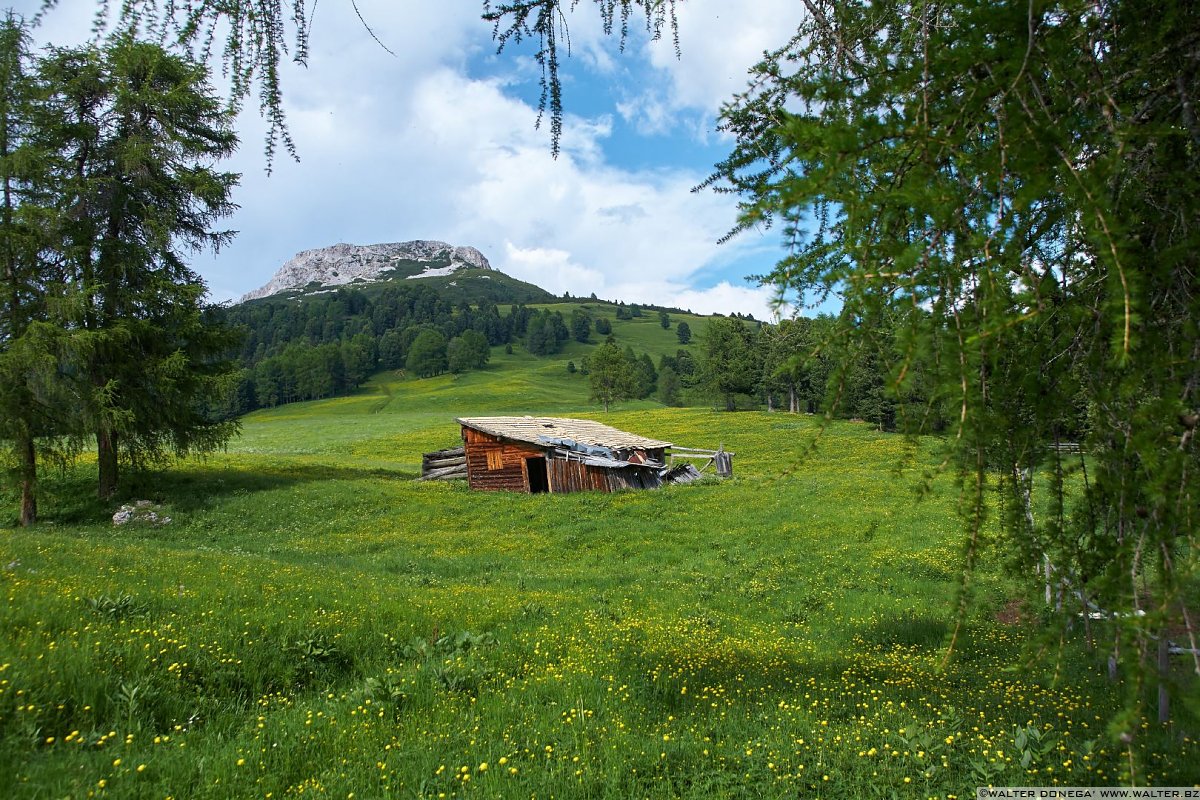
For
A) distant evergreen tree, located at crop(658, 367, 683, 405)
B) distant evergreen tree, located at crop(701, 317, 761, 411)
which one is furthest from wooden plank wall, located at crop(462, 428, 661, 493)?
distant evergreen tree, located at crop(658, 367, 683, 405)

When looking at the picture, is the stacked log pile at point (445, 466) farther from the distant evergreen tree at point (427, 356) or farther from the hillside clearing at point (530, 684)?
the distant evergreen tree at point (427, 356)

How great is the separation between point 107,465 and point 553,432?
1865 cm

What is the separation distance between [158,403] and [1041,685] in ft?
87.3

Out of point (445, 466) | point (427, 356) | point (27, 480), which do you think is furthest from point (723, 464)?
point (427, 356)

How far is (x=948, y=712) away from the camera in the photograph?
5516 millimetres

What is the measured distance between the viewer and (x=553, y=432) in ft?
107

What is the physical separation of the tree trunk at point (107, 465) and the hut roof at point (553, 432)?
47.7ft

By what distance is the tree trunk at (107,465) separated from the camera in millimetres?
21734

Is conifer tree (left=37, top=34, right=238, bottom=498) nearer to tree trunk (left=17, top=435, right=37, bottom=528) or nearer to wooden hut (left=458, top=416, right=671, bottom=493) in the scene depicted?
tree trunk (left=17, top=435, right=37, bottom=528)

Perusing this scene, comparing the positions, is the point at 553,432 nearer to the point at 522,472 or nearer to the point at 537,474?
the point at 537,474

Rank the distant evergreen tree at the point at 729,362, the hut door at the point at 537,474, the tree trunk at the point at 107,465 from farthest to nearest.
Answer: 1. the distant evergreen tree at the point at 729,362
2. the hut door at the point at 537,474
3. the tree trunk at the point at 107,465

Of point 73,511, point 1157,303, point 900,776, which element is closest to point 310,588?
point 900,776

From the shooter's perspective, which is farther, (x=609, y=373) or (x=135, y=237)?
(x=609, y=373)

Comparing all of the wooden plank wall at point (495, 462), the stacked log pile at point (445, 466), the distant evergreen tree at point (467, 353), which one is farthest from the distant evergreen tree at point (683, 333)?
the wooden plank wall at point (495, 462)
